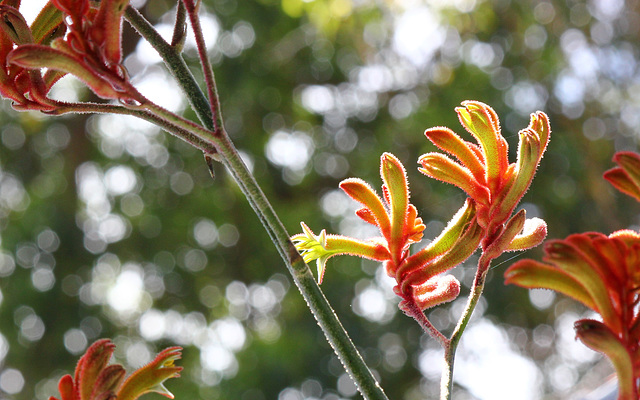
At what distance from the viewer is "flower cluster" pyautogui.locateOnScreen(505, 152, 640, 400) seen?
40 cm

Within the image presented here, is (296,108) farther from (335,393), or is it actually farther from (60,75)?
(60,75)

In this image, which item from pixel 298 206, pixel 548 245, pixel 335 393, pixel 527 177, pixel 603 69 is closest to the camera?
pixel 548 245

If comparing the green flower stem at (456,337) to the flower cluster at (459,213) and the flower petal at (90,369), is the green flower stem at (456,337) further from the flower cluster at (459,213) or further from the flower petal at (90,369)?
the flower petal at (90,369)

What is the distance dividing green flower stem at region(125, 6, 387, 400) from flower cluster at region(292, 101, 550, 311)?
0.07 metres

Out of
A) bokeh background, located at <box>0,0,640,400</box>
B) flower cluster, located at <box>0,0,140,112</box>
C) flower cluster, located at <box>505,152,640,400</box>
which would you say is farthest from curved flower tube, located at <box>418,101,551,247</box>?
bokeh background, located at <box>0,0,640,400</box>

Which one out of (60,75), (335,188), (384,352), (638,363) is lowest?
(384,352)

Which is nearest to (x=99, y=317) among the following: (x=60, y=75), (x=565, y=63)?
(x=565, y=63)

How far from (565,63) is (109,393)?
4.39 meters

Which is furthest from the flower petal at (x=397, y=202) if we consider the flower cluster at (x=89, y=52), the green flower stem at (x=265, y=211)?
the flower cluster at (x=89, y=52)

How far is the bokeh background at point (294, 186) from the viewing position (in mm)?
3979

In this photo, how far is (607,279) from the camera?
0.42 m

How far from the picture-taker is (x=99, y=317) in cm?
441

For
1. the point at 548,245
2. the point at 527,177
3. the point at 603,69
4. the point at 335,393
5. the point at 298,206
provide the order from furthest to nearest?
the point at 603,69, the point at 298,206, the point at 335,393, the point at 527,177, the point at 548,245

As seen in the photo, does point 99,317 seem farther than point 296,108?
No
